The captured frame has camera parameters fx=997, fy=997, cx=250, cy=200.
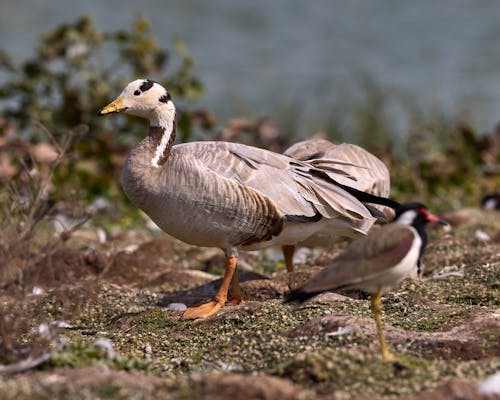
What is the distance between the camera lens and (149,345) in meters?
6.39

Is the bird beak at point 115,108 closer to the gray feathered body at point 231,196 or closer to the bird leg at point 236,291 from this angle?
the gray feathered body at point 231,196

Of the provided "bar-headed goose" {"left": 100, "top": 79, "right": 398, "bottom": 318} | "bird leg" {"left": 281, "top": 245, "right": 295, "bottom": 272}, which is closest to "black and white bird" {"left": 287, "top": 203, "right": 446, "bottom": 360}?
"bar-headed goose" {"left": 100, "top": 79, "right": 398, "bottom": 318}

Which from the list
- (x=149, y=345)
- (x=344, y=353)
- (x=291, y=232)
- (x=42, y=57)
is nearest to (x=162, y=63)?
(x=42, y=57)

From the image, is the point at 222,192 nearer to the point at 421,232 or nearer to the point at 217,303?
the point at 217,303

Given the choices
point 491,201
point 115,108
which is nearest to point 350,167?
point 115,108

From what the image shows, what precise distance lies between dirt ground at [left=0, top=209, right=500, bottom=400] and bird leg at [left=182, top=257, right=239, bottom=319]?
0.13 meters

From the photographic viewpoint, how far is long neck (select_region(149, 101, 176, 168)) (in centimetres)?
733

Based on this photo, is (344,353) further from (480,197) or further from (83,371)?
(480,197)

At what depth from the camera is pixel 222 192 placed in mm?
7180

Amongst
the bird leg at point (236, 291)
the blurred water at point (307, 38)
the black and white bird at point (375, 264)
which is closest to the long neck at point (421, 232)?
the black and white bird at point (375, 264)

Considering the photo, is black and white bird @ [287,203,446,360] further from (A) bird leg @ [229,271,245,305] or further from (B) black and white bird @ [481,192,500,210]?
(B) black and white bird @ [481,192,500,210]

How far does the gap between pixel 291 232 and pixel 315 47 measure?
19.5 m

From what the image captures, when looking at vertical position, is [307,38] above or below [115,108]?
below

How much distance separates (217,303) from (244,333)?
40.0 inches
